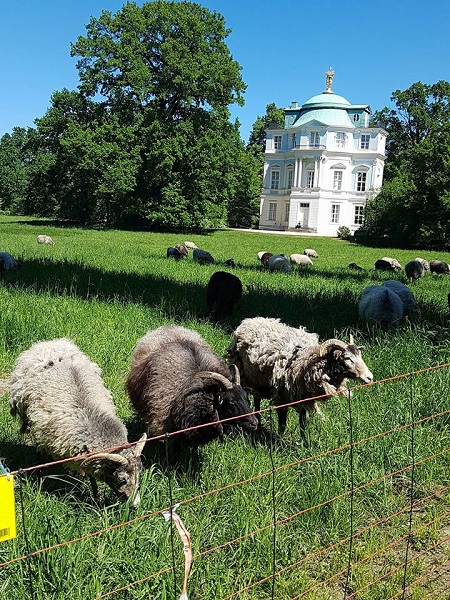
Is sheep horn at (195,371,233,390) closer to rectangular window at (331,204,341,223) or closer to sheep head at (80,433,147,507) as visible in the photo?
sheep head at (80,433,147,507)

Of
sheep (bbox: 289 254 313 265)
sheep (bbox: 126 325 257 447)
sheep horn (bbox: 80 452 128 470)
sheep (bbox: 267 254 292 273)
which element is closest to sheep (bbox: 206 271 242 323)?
sheep (bbox: 126 325 257 447)

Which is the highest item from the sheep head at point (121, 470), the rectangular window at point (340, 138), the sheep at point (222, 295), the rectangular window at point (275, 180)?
the rectangular window at point (340, 138)

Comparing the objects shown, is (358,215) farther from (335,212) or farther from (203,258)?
(203,258)

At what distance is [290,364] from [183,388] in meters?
1.37

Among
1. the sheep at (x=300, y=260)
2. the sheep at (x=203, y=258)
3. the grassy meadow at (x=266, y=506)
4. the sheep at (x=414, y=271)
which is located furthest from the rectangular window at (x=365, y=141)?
the grassy meadow at (x=266, y=506)

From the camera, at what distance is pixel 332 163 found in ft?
206

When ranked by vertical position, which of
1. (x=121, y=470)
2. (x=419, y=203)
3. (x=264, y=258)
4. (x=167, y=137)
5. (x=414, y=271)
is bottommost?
(x=121, y=470)

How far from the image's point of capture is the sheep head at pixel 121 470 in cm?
395

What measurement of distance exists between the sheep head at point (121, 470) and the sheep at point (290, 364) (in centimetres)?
211

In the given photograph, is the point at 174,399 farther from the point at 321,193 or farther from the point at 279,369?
the point at 321,193

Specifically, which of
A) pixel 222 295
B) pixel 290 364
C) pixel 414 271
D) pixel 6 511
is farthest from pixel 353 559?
pixel 414 271

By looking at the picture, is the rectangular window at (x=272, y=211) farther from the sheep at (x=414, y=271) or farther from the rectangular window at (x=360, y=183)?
the sheep at (x=414, y=271)

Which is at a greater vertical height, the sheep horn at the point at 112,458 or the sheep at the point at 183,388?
the sheep at the point at 183,388

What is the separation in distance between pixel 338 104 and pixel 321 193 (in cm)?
1045
